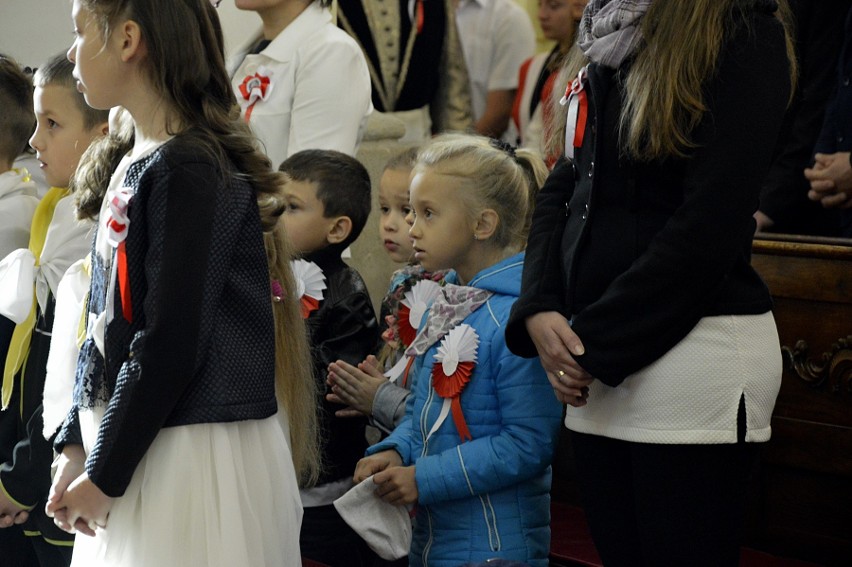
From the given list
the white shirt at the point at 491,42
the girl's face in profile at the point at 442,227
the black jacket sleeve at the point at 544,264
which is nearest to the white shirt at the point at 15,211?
the girl's face in profile at the point at 442,227

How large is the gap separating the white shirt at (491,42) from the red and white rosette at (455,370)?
3.15 meters

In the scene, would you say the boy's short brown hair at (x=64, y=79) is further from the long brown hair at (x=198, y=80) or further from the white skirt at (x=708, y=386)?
the white skirt at (x=708, y=386)

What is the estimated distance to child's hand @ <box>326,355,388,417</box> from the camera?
2684mm

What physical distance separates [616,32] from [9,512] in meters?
1.56

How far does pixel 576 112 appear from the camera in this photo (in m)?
1.92

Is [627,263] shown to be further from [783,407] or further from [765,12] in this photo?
[783,407]

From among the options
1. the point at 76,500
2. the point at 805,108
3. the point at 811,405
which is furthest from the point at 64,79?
the point at 805,108

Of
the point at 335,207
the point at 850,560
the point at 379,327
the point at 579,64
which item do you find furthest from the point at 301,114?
the point at 850,560

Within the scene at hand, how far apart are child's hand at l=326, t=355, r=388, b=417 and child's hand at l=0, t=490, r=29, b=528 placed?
74cm

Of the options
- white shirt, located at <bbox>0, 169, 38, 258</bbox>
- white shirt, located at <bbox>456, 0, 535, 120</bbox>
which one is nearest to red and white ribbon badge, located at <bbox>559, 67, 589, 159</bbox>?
white shirt, located at <bbox>0, 169, 38, 258</bbox>

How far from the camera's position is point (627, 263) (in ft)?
5.85

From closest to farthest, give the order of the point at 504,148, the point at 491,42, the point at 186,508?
the point at 186,508, the point at 504,148, the point at 491,42

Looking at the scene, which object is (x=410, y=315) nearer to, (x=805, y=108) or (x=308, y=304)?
(x=308, y=304)

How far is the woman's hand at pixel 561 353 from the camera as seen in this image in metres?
1.78
